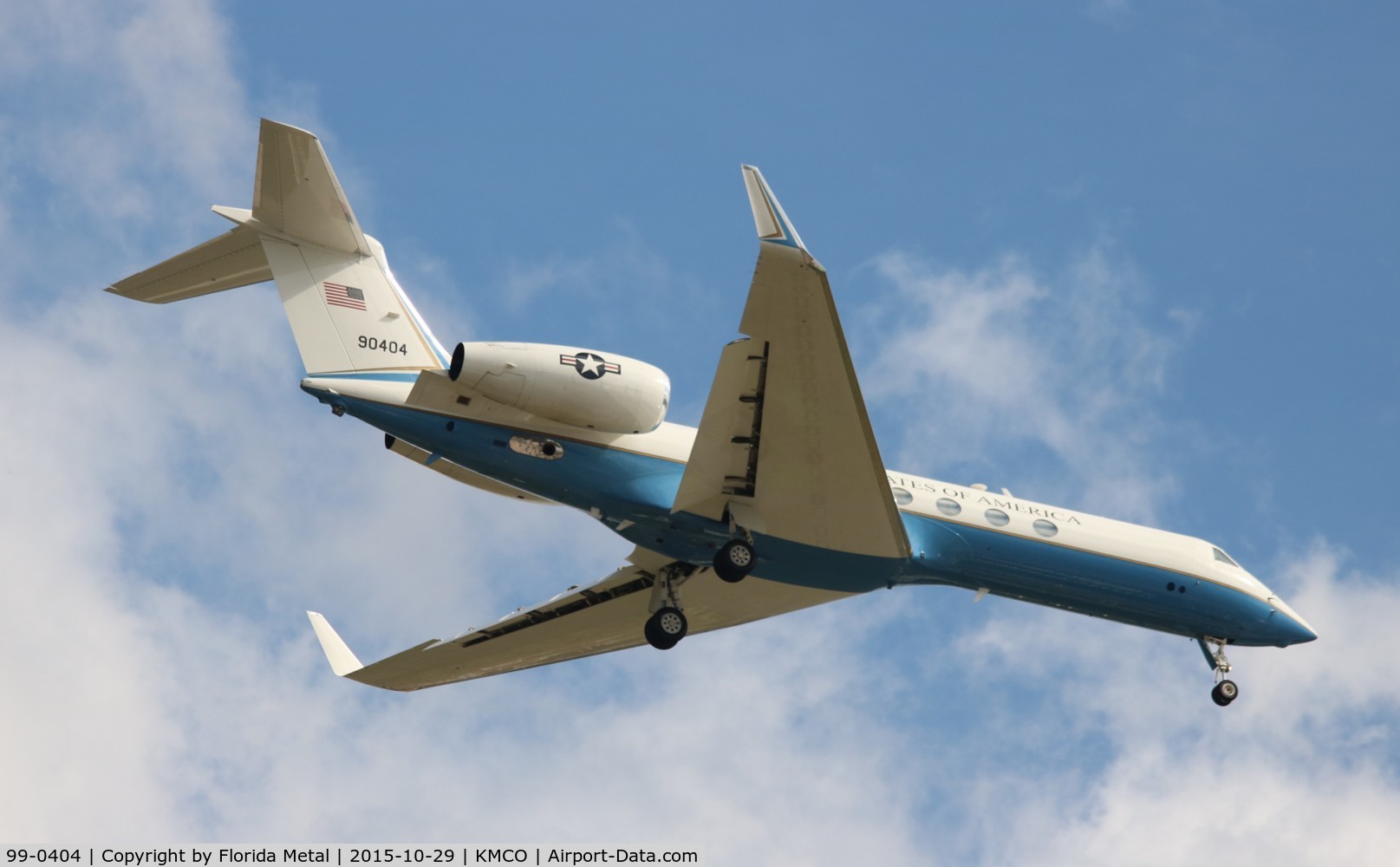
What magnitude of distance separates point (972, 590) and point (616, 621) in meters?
5.65

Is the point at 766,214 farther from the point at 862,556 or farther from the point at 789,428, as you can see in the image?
the point at 862,556

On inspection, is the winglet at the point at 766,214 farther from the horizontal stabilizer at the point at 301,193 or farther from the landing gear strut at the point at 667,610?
the landing gear strut at the point at 667,610

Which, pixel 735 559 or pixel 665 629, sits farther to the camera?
pixel 665 629

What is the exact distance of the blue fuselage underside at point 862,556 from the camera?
19172mm

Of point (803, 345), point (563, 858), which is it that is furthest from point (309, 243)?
point (563, 858)

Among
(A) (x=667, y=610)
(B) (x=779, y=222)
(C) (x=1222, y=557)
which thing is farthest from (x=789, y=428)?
(C) (x=1222, y=557)

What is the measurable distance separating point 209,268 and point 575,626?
26.8ft

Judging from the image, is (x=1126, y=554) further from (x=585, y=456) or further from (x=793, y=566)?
(x=585, y=456)

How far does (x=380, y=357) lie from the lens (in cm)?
1939

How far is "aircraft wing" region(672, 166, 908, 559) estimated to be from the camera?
15.5 meters

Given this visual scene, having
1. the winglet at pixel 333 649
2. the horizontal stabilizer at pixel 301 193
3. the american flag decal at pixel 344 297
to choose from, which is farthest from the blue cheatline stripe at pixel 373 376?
the winglet at pixel 333 649

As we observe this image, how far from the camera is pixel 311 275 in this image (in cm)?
1956

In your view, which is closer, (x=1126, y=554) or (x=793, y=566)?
(x=793, y=566)

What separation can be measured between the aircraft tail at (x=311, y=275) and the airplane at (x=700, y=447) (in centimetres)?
2
